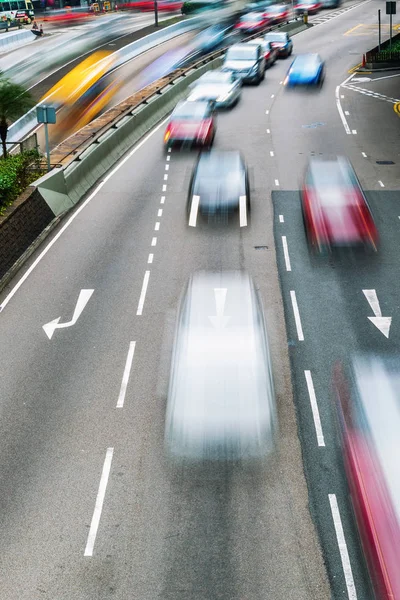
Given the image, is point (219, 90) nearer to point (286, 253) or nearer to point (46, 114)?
point (46, 114)

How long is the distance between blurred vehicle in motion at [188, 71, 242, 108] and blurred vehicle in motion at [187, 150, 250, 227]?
1426cm

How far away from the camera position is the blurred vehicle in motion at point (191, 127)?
3528 cm

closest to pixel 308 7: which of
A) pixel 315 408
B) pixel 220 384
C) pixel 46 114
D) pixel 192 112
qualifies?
pixel 192 112

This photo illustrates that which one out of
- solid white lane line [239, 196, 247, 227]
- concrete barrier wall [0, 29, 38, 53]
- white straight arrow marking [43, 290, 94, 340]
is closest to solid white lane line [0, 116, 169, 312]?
white straight arrow marking [43, 290, 94, 340]

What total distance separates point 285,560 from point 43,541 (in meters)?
3.69

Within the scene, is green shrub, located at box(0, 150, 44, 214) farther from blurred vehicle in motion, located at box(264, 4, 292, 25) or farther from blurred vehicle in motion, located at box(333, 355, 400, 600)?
blurred vehicle in motion, located at box(264, 4, 292, 25)

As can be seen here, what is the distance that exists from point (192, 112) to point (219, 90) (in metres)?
7.56

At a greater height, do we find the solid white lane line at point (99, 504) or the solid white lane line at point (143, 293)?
the solid white lane line at point (143, 293)

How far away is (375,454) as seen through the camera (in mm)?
12773

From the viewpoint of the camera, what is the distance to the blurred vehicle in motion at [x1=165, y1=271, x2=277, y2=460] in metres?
13.9

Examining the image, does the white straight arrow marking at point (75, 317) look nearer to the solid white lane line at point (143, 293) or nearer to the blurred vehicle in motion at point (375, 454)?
the solid white lane line at point (143, 293)

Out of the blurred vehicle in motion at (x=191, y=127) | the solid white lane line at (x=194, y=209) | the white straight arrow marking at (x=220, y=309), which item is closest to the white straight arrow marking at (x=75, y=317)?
the white straight arrow marking at (x=220, y=309)

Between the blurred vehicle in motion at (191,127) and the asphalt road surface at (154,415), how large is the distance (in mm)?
4492

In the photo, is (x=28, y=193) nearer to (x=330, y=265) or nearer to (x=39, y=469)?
(x=330, y=265)
